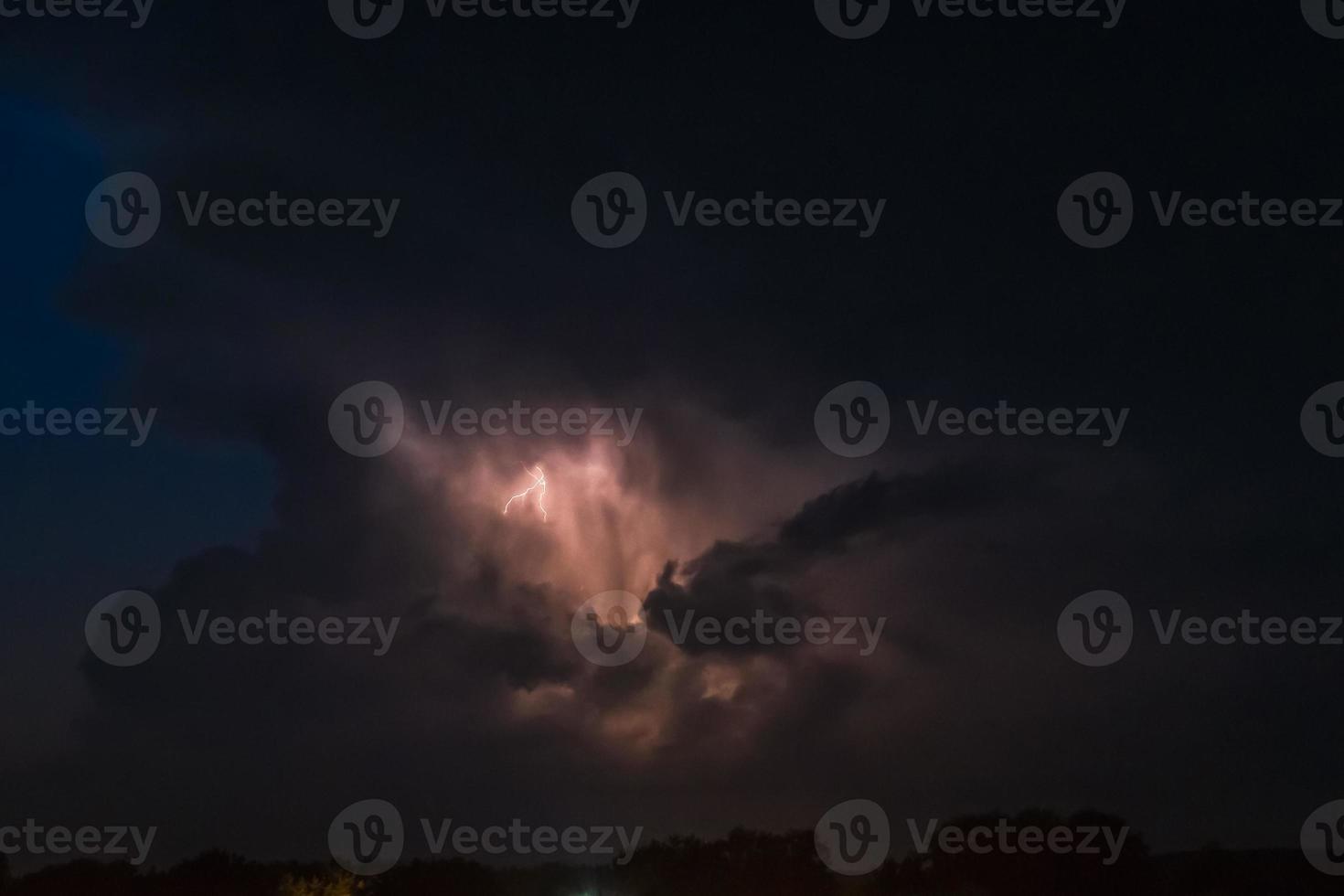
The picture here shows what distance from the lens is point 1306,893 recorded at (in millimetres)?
60844

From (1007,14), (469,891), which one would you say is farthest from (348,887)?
(1007,14)

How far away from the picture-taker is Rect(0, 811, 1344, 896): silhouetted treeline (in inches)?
2692

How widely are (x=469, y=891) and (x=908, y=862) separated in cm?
2390

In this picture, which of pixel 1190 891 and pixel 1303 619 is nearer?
pixel 1303 619

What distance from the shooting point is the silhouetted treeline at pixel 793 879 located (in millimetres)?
68375

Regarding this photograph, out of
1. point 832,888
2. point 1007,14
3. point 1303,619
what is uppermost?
point 1007,14

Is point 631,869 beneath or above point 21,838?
above

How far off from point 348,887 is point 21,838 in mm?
26686

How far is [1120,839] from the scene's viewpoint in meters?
73.3

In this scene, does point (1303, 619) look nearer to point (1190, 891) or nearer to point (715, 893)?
point (1190, 891)

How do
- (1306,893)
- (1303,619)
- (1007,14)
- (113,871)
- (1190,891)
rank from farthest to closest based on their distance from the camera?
(113,871) → (1190,891) → (1306,893) → (1303,619) → (1007,14)

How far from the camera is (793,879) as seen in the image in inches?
3164

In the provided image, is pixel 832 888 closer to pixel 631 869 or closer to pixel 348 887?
pixel 631 869

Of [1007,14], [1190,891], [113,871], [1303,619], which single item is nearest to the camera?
[1007,14]
